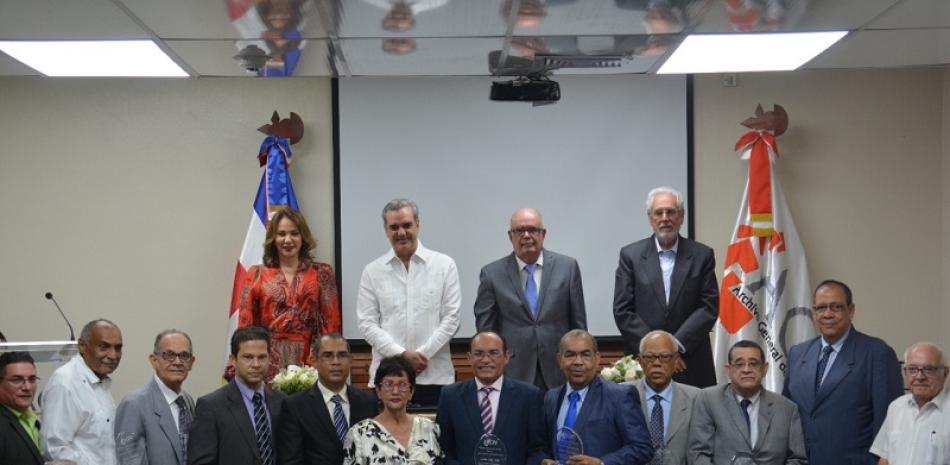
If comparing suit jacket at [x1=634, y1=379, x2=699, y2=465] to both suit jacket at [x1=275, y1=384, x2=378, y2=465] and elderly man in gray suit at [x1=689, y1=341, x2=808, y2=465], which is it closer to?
elderly man in gray suit at [x1=689, y1=341, x2=808, y2=465]

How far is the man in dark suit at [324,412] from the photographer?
541 cm

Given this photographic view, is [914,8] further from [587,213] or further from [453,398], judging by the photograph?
[587,213]

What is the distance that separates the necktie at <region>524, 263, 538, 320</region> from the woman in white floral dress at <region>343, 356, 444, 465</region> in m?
1.05

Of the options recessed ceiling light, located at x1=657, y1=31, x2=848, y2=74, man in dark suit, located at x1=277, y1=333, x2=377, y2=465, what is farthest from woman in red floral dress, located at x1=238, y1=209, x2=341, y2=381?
recessed ceiling light, located at x1=657, y1=31, x2=848, y2=74

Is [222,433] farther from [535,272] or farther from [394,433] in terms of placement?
[535,272]

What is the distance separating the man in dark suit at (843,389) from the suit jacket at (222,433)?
8.19 ft

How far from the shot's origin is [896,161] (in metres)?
8.05

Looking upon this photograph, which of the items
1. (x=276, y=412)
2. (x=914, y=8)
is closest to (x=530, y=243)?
(x=276, y=412)

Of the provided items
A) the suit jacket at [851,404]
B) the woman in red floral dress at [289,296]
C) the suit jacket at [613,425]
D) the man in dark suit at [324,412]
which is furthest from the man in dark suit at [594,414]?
the woman in red floral dress at [289,296]

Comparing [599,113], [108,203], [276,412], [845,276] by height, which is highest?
[599,113]

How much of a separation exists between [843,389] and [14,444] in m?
3.67

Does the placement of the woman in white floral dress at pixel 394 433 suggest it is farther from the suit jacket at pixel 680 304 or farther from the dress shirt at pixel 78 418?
the suit jacket at pixel 680 304

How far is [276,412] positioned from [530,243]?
1670 millimetres

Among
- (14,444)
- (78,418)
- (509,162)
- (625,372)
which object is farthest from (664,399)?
(14,444)
